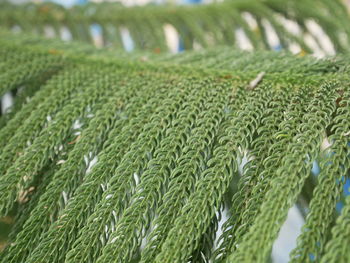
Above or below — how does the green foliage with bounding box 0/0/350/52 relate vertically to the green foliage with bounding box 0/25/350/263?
above

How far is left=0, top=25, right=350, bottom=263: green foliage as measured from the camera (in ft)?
1.45

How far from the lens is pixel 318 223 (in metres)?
0.42

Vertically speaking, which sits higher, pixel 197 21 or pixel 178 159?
pixel 197 21

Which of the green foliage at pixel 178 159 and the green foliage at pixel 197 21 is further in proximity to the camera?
the green foliage at pixel 197 21

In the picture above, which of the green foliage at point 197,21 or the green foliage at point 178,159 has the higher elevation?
the green foliage at point 197,21

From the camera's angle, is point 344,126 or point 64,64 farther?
point 64,64

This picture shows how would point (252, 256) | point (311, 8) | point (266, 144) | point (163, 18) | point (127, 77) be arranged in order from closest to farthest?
point (252, 256) < point (266, 144) < point (127, 77) < point (311, 8) < point (163, 18)

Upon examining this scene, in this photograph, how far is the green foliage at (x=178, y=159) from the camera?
44 centimetres

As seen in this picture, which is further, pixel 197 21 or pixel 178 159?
pixel 197 21

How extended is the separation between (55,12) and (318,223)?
3.36ft

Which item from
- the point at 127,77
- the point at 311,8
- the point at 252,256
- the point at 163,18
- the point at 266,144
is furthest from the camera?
the point at 163,18

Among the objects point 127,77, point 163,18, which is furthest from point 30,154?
point 163,18

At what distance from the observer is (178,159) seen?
50cm

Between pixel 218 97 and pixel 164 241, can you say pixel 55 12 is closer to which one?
pixel 218 97
